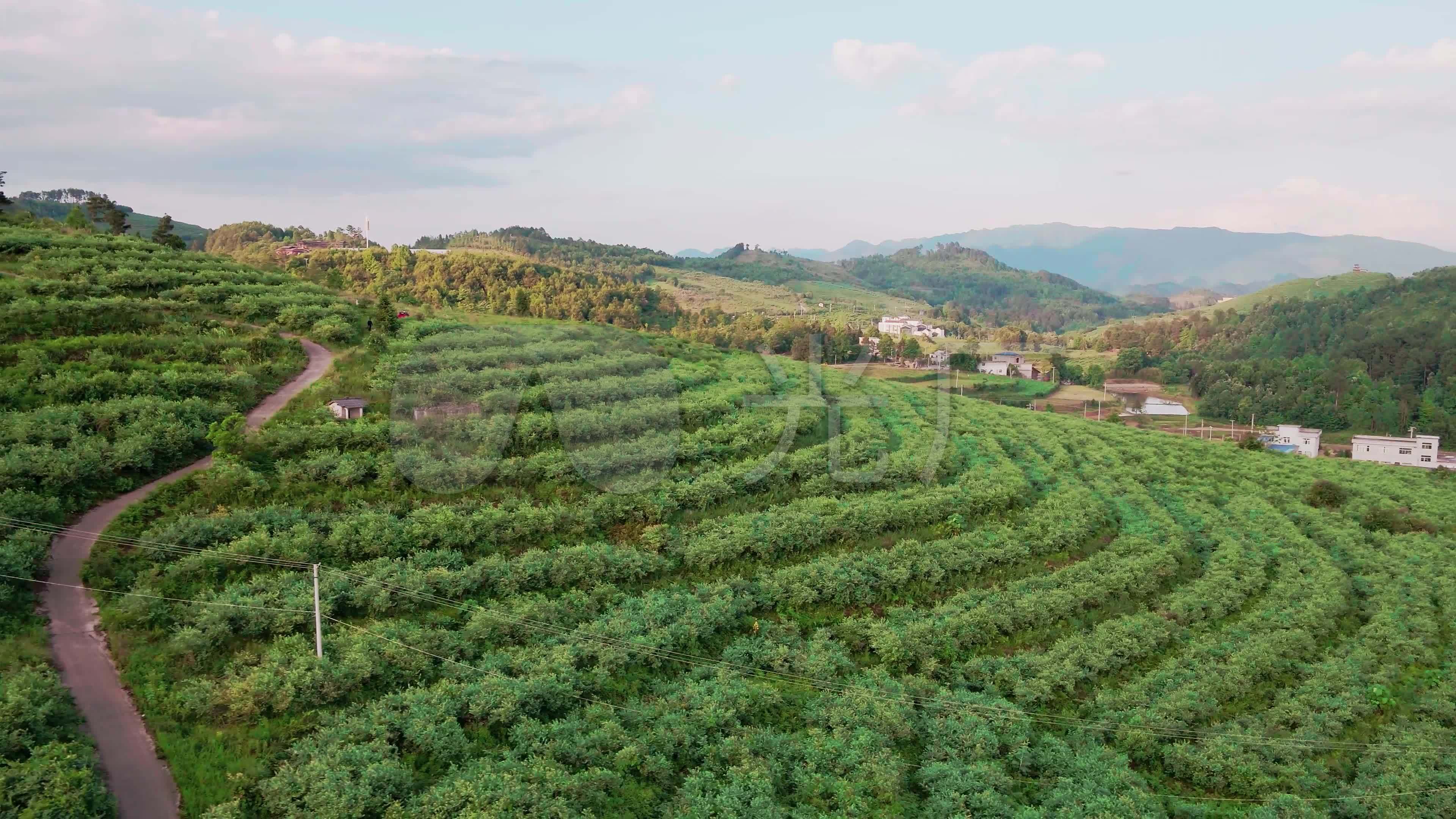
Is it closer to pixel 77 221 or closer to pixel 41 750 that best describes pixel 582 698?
pixel 41 750

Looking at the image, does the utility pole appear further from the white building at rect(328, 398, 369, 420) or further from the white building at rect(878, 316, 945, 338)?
the white building at rect(878, 316, 945, 338)

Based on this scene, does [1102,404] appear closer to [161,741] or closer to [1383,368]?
[1383,368]

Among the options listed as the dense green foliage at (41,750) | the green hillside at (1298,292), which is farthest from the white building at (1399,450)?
the green hillside at (1298,292)

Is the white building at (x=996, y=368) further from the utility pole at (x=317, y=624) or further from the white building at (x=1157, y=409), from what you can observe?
the utility pole at (x=317, y=624)

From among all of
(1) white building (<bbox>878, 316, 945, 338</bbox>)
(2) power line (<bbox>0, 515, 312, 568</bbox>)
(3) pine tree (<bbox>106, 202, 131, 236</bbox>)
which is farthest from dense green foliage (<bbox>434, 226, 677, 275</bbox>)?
(2) power line (<bbox>0, 515, 312, 568</bbox>)

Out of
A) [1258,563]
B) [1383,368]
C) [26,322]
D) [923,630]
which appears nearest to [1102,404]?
[1383,368]

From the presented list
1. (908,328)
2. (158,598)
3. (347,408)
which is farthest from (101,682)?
(908,328)
